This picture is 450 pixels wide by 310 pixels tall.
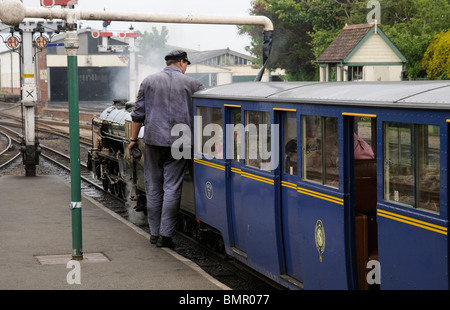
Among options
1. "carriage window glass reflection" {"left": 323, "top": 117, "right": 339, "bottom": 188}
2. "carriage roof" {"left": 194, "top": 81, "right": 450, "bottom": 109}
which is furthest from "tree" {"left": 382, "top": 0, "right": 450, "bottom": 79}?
"carriage window glass reflection" {"left": 323, "top": 117, "right": 339, "bottom": 188}

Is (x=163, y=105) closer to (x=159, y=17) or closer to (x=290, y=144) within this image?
(x=290, y=144)

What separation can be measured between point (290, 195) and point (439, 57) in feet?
100

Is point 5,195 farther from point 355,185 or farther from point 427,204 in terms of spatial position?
point 427,204

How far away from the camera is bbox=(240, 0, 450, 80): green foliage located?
39.5 metres

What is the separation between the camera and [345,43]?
136ft

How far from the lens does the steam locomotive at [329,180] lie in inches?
203

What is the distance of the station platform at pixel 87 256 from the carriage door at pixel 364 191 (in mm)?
1579

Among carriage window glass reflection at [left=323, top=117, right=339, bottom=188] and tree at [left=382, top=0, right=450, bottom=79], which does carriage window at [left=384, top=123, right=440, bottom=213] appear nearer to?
carriage window glass reflection at [left=323, top=117, right=339, bottom=188]

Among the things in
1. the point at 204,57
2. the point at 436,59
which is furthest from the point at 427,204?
the point at 204,57

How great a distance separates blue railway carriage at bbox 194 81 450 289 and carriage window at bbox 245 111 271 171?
0.01 meters

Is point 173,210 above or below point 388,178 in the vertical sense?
below

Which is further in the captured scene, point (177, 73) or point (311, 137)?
point (177, 73)

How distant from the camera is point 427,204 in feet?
16.9

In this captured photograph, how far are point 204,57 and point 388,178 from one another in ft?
282
